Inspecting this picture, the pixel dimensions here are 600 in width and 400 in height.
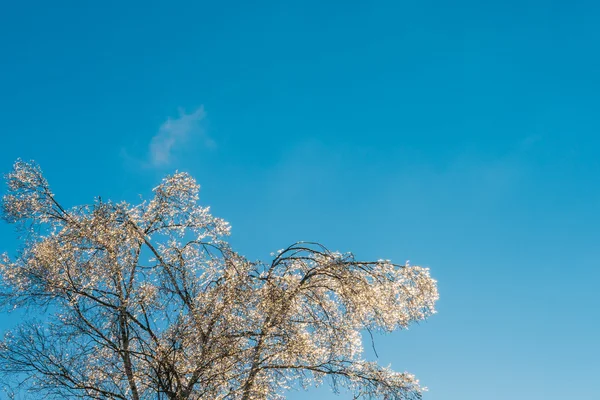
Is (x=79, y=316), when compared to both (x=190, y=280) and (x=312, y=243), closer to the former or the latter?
(x=190, y=280)

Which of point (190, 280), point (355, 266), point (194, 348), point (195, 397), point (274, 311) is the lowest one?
point (195, 397)

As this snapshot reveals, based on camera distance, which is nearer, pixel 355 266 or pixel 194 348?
pixel 194 348

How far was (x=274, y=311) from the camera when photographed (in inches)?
453

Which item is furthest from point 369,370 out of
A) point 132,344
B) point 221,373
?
point 132,344

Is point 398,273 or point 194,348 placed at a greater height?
point 398,273

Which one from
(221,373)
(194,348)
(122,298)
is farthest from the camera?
(122,298)

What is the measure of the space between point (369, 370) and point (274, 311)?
109 inches

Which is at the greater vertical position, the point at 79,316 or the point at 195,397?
the point at 79,316

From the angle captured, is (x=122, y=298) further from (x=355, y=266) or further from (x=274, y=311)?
(x=355, y=266)

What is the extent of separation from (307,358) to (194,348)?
2454 mm

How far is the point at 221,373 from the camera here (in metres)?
10.3

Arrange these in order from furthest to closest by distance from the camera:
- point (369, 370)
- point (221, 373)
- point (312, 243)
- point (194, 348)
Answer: point (312, 243) < point (369, 370) < point (194, 348) < point (221, 373)

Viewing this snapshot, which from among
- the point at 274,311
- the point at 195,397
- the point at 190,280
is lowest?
the point at 195,397

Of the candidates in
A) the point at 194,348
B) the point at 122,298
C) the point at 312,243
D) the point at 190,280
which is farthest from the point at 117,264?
the point at 312,243
